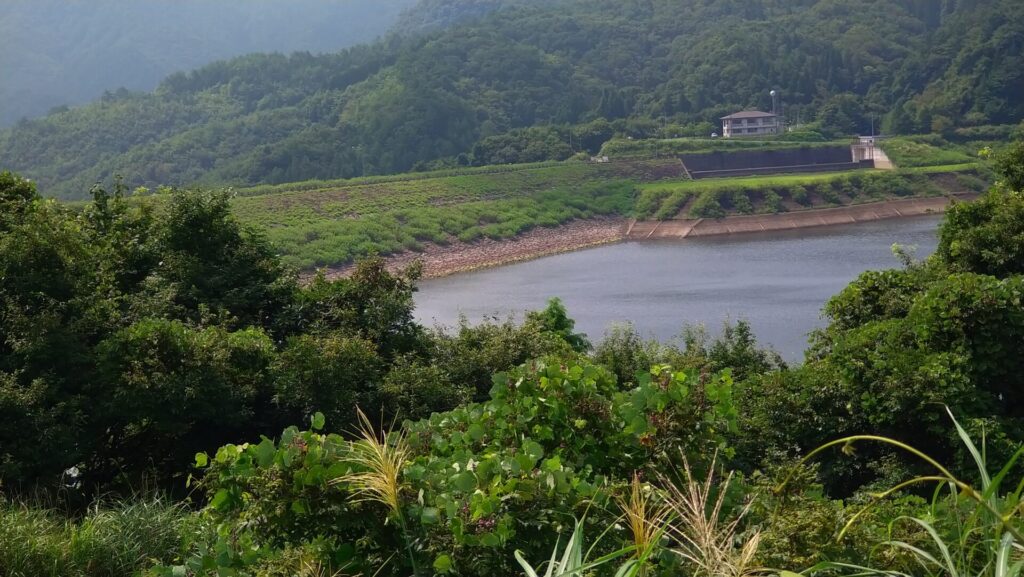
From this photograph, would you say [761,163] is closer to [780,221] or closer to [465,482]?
[780,221]

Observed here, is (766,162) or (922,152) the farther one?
(922,152)

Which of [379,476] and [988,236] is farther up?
[379,476]

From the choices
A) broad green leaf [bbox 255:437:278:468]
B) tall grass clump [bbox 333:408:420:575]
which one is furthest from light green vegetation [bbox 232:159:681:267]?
tall grass clump [bbox 333:408:420:575]

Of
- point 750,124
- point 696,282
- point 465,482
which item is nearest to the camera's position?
point 465,482

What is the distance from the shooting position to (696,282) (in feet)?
119

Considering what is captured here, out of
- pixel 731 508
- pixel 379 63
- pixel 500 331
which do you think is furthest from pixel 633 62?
pixel 731 508

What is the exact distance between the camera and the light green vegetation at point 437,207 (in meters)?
48.1

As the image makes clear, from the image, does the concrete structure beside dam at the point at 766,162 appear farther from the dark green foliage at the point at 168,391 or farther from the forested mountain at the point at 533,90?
the dark green foliage at the point at 168,391

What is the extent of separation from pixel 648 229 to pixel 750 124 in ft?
95.8

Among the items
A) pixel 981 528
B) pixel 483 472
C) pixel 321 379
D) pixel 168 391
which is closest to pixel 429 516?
→ pixel 483 472

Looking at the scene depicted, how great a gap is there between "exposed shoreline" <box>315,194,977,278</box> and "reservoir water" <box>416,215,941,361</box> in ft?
4.01

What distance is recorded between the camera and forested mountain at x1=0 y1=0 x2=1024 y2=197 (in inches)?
3147

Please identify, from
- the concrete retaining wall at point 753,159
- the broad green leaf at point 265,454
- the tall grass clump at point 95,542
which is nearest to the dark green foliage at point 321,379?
the tall grass clump at point 95,542

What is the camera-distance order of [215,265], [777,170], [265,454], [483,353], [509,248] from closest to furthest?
[265,454]
[483,353]
[215,265]
[509,248]
[777,170]
